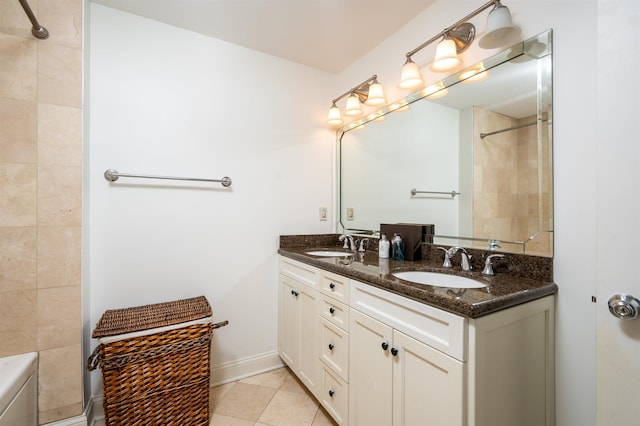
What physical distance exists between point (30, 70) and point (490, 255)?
2243mm

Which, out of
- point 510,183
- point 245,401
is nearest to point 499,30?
point 510,183

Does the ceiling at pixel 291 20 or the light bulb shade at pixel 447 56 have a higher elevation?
the ceiling at pixel 291 20

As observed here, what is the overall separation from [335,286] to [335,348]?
303 millimetres

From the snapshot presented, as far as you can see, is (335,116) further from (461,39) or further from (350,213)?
(461,39)

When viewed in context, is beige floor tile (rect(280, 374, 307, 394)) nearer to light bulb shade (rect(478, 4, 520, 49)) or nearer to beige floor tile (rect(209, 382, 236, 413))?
beige floor tile (rect(209, 382, 236, 413))

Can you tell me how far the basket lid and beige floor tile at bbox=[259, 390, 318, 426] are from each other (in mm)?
665

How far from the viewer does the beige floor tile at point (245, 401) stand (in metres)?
1.51

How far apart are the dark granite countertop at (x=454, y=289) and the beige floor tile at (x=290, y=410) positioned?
0.84 m

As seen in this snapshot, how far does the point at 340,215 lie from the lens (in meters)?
2.26

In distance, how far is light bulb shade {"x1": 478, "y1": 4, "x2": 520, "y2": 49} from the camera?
1094 mm

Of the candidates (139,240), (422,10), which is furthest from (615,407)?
(139,240)

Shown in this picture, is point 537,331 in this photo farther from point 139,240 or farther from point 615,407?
point 139,240

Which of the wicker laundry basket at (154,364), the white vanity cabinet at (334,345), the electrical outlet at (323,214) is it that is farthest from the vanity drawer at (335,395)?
the electrical outlet at (323,214)

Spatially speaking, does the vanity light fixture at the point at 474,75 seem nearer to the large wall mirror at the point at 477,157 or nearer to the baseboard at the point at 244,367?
the large wall mirror at the point at 477,157
